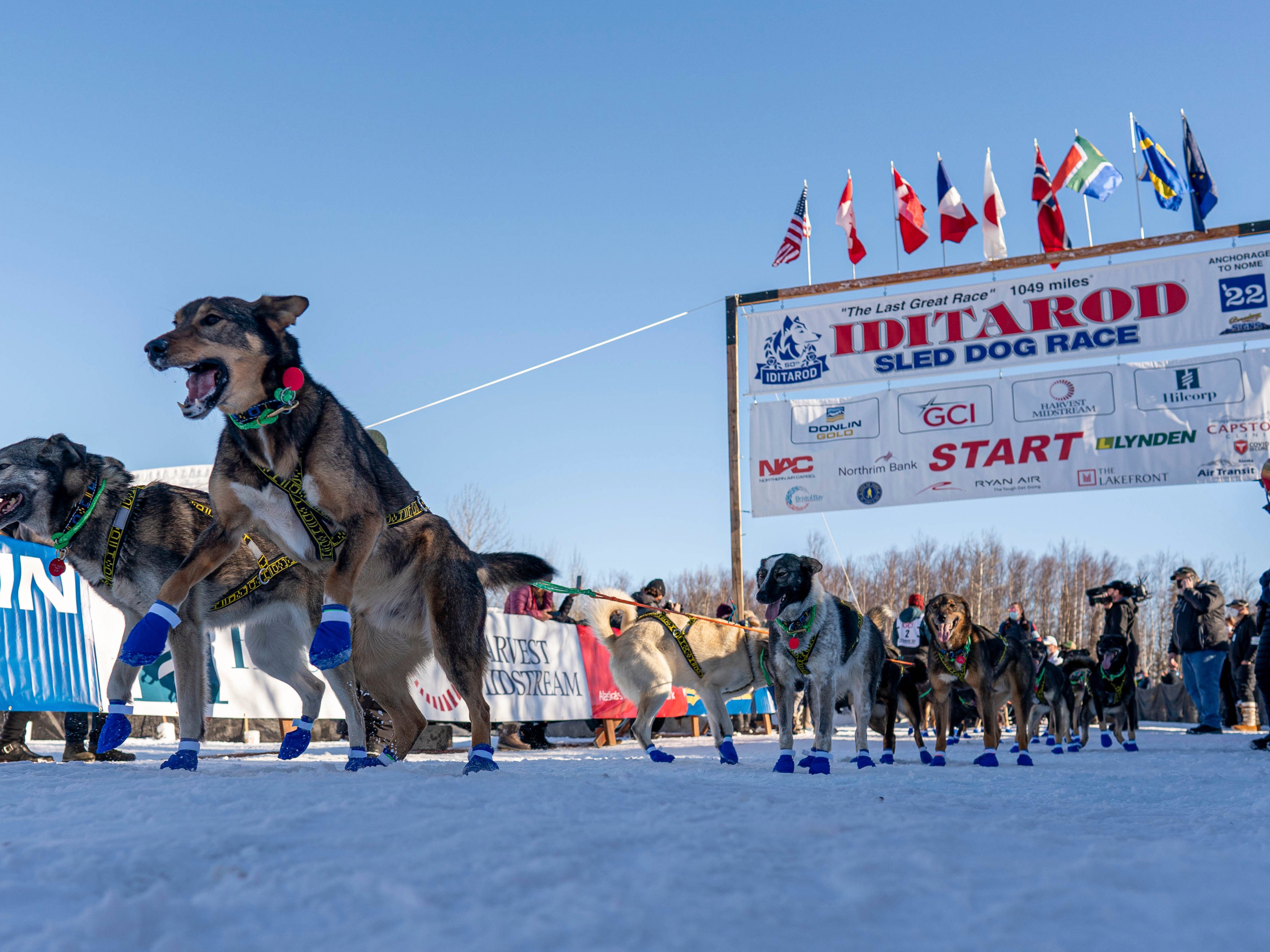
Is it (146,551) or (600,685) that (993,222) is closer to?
(600,685)

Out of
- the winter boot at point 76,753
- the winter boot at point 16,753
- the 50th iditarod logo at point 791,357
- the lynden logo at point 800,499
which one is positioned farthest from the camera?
the 50th iditarod logo at point 791,357

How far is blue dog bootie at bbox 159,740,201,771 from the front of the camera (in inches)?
165

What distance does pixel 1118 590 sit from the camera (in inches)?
421

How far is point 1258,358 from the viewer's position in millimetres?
14055

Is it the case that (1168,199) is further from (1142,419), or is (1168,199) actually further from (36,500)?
(36,500)

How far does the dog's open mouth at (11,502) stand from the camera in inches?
194

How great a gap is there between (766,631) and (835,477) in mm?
6556

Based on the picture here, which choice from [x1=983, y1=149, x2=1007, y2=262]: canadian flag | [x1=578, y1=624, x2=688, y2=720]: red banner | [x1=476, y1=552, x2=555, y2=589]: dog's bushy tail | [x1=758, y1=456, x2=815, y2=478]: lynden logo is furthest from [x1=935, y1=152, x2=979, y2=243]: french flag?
[x1=476, y1=552, x2=555, y2=589]: dog's bushy tail

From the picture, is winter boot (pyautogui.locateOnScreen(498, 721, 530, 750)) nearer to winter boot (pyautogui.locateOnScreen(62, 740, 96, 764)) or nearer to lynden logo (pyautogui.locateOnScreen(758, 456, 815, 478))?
winter boot (pyautogui.locateOnScreen(62, 740, 96, 764))

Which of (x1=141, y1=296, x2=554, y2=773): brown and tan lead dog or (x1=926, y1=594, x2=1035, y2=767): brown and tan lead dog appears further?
(x1=926, y1=594, x2=1035, y2=767): brown and tan lead dog

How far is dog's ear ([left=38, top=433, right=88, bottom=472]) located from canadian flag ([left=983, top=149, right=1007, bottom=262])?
46.5ft

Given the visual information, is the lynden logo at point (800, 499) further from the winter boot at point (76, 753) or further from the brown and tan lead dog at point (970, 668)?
the winter boot at point (76, 753)

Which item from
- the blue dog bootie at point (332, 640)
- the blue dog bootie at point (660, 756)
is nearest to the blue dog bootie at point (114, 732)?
the blue dog bootie at point (332, 640)

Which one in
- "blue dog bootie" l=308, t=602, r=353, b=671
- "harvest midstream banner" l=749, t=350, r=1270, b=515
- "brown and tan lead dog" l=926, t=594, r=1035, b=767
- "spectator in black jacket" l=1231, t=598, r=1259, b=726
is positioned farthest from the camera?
"harvest midstream banner" l=749, t=350, r=1270, b=515
